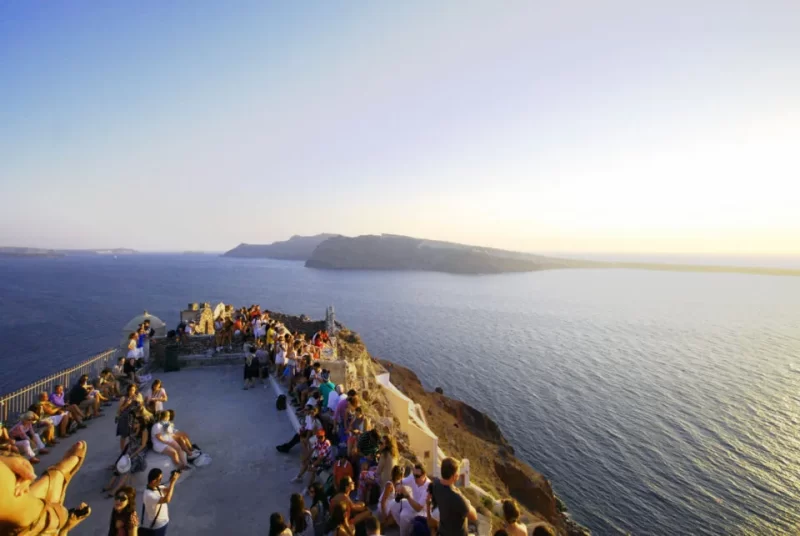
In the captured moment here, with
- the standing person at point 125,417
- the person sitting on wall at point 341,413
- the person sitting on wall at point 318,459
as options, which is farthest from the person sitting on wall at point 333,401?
the standing person at point 125,417

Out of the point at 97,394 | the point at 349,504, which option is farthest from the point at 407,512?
the point at 97,394

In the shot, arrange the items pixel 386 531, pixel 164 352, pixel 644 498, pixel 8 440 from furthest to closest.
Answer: pixel 644 498 < pixel 164 352 < pixel 8 440 < pixel 386 531

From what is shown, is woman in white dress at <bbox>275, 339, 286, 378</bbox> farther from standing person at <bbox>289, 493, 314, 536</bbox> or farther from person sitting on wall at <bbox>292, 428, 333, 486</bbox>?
standing person at <bbox>289, 493, 314, 536</bbox>

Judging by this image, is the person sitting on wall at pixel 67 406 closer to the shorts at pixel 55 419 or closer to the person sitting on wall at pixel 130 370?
the shorts at pixel 55 419

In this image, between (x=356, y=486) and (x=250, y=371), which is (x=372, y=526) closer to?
(x=356, y=486)

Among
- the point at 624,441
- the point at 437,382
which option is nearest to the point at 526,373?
the point at 437,382

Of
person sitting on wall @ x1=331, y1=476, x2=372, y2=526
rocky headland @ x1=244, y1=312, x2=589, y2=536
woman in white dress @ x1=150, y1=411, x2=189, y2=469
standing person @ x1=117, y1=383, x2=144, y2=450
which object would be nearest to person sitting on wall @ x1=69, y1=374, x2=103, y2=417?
standing person @ x1=117, y1=383, x2=144, y2=450

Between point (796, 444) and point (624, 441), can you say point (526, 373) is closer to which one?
point (624, 441)
